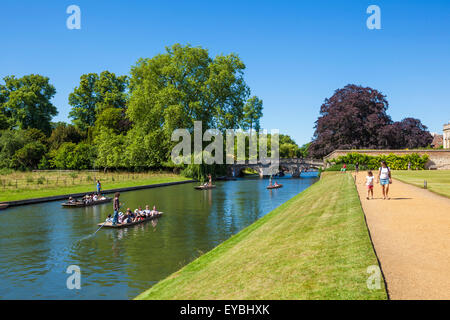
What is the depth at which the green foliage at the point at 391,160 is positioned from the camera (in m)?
65.7

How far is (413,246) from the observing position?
10039 mm

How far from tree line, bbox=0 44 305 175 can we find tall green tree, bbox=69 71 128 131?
3039 mm

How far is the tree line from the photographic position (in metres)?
63.2

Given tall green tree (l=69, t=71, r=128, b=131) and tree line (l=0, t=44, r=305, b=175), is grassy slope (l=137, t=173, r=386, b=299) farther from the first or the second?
tall green tree (l=69, t=71, r=128, b=131)

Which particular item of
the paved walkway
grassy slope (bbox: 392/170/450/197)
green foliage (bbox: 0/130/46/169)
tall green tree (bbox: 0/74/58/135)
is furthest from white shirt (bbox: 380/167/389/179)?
tall green tree (bbox: 0/74/58/135)

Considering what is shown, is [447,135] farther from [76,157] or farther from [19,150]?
[19,150]

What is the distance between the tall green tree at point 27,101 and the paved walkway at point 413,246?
293 feet

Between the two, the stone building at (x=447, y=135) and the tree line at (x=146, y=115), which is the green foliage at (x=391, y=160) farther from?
the stone building at (x=447, y=135)

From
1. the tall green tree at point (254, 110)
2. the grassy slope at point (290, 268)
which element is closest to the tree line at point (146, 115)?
the tall green tree at point (254, 110)

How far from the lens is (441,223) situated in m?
12.8

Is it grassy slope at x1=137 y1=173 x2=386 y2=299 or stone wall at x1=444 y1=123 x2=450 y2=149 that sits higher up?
stone wall at x1=444 y1=123 x2=450 y2=149

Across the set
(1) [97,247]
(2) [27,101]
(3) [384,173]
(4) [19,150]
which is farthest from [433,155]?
(2) [27,101]

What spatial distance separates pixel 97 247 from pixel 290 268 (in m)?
11.5
